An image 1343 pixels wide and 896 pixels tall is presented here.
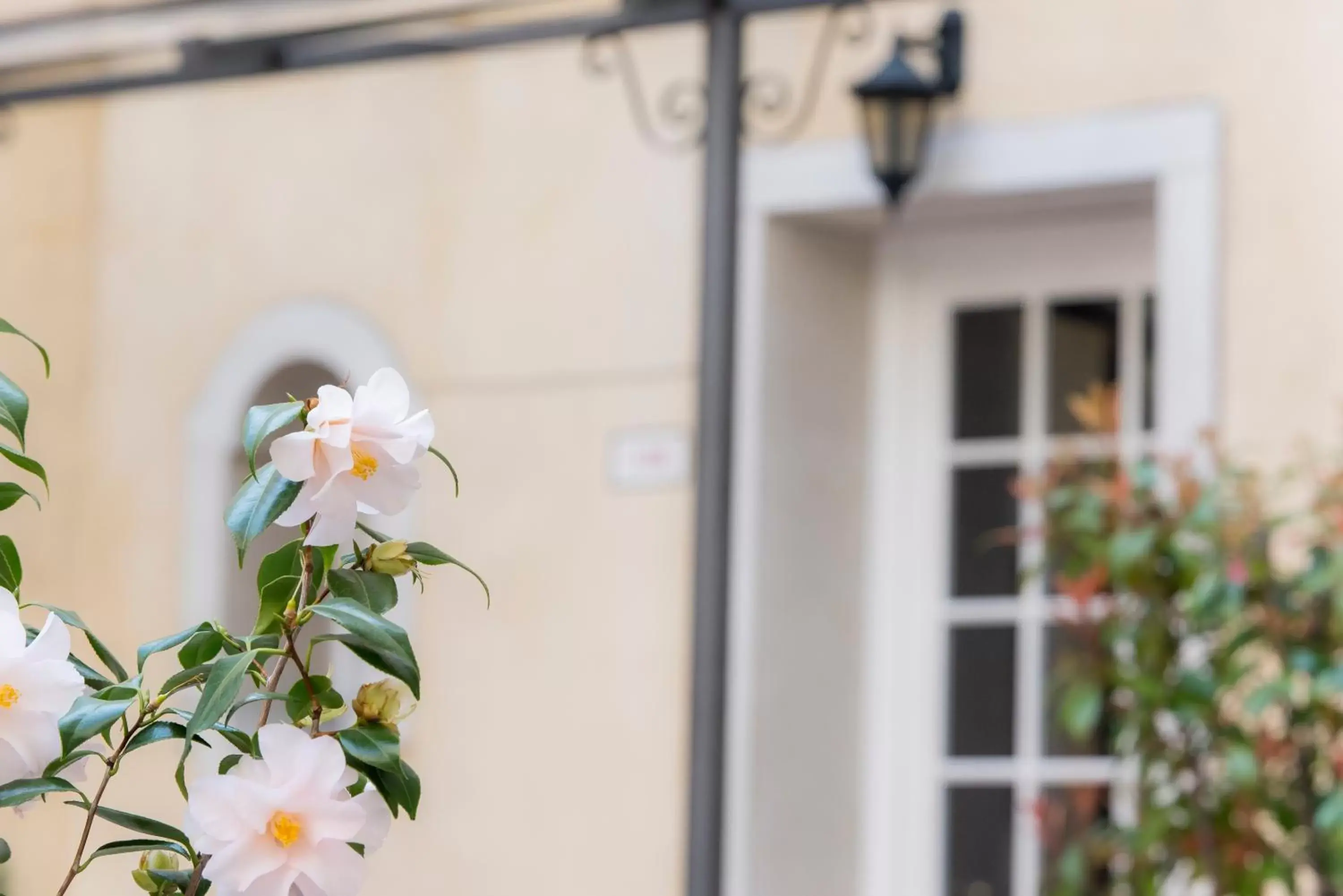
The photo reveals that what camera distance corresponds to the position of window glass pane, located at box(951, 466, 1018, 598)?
468 centimetres

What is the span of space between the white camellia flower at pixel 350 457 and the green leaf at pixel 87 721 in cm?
11

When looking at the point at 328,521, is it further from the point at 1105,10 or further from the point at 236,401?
the point at 236,401

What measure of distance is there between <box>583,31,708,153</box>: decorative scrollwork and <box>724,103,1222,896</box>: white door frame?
20cm

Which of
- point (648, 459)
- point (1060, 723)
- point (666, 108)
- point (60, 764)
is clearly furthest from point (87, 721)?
point (666, 108)

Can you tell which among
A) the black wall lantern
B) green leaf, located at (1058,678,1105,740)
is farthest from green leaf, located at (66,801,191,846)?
the black wall lantern

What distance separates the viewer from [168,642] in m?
0.99

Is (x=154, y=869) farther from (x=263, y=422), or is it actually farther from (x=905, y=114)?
(x=905, y=114)

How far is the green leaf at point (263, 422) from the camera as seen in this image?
3.02 ft

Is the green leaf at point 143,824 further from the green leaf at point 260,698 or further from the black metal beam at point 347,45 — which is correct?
the black metal beam at point 347,45

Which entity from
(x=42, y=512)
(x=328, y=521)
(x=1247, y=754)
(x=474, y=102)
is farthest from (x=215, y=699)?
(x=42, y=512)

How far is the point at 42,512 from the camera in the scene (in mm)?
5680

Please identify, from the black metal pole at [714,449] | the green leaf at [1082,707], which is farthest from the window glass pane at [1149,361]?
the green leaf at [1082,707]

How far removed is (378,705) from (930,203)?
377cm

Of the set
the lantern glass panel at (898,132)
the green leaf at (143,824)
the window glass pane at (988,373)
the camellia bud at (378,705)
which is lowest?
the green leaf at (143,824)
